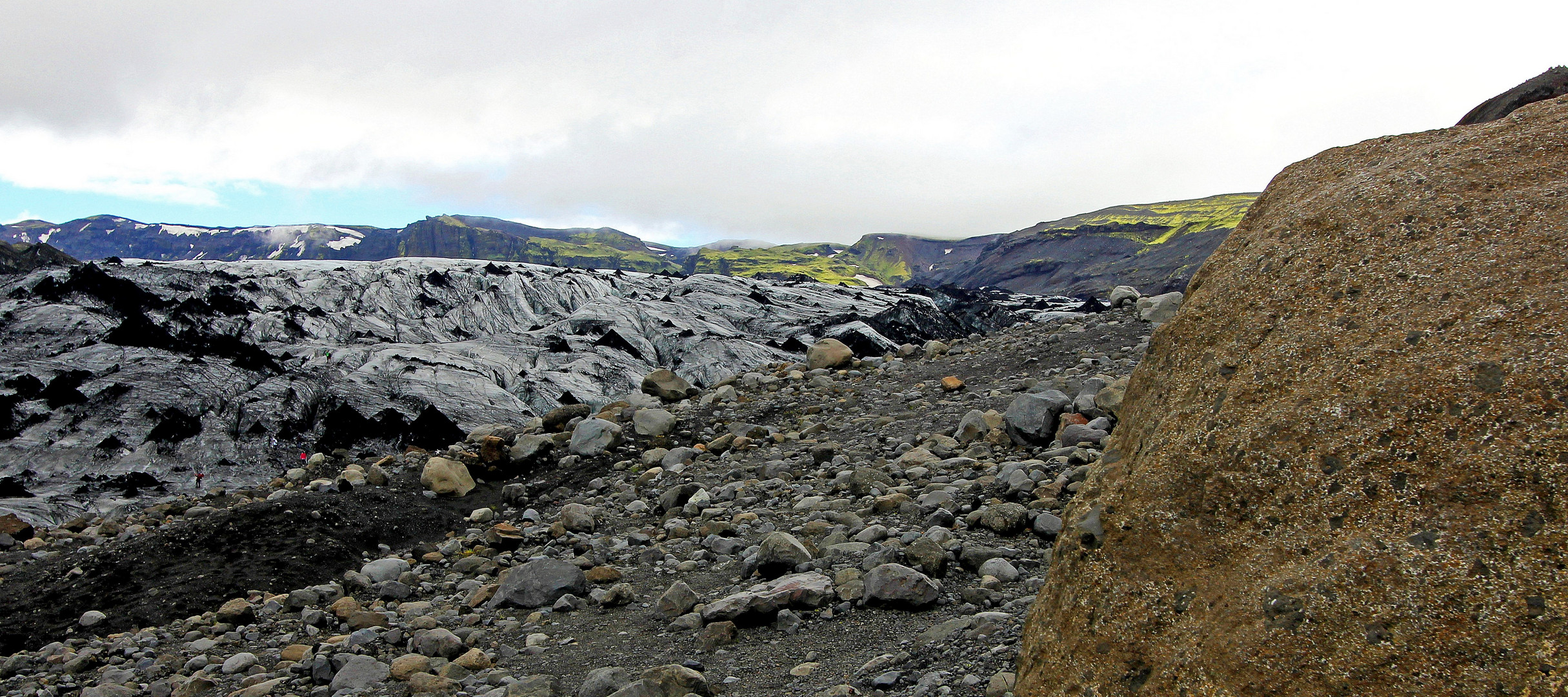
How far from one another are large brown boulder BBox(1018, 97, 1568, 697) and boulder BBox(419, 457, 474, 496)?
840 centimetres

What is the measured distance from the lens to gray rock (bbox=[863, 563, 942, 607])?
4.34m

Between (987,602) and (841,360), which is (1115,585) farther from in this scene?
(841,360)

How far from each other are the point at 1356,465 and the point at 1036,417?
532 centimetres

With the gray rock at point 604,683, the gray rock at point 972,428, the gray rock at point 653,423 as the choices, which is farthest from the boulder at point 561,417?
the gray rock at point 604,683

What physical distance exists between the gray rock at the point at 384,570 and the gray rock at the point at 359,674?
7.05 ft

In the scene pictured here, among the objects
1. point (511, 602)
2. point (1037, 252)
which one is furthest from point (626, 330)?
point (1037, 252)

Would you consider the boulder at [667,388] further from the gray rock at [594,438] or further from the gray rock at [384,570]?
the gray rock at [384,570]

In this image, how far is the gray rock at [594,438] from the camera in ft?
32.9

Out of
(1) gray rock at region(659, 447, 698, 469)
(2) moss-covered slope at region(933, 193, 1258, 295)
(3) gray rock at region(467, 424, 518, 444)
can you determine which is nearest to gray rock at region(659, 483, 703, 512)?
(1) gray rock at region(659, 447, 698, 469)

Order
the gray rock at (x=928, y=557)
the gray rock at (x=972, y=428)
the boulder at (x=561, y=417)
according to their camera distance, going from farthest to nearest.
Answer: the boulder at (x=561, y=417) < the gray rock at (x=972, y=428) < the gray rock at (x=928, y=557)

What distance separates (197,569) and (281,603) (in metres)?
1.40

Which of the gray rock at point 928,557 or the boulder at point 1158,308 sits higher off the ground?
the boulder at point 1158,308

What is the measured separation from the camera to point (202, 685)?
5023 millimetres

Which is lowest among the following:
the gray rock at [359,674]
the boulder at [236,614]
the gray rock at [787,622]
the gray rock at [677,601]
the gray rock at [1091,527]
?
the boulder at [236,614]
